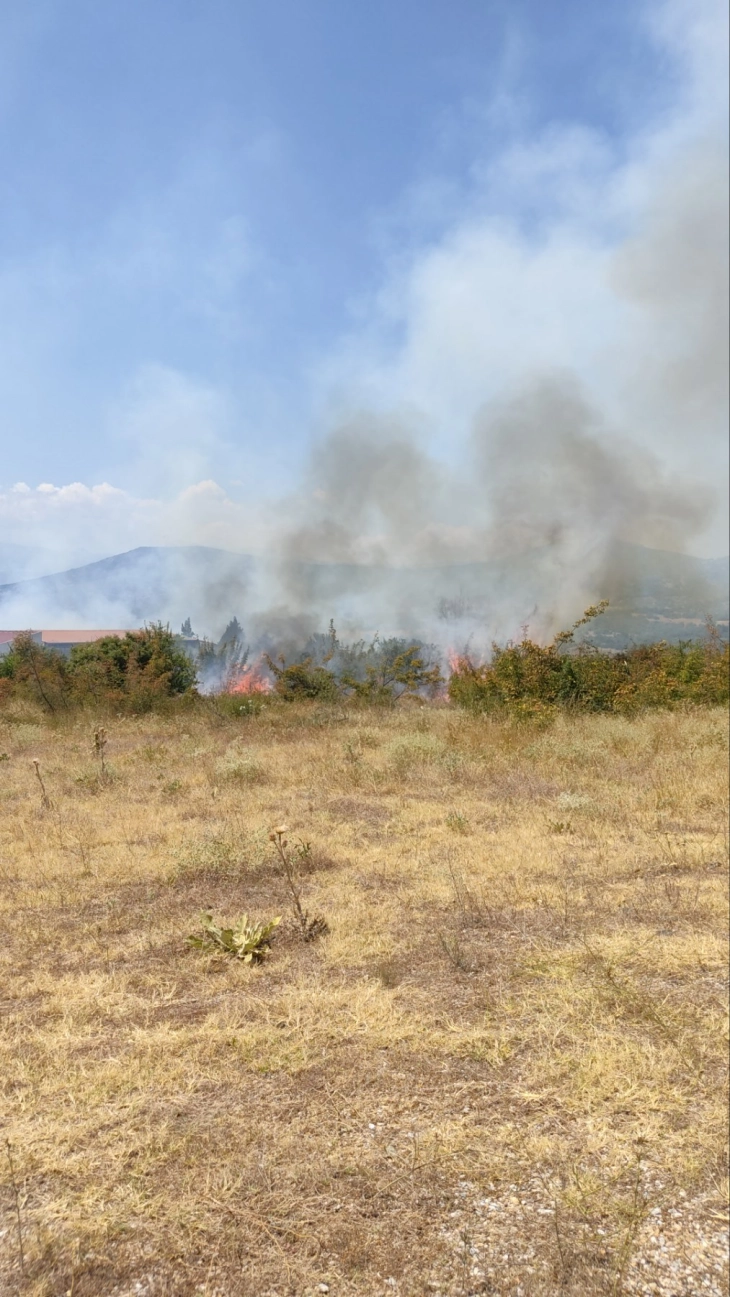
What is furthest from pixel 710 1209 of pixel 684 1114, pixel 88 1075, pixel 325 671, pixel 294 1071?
pixel 325 671

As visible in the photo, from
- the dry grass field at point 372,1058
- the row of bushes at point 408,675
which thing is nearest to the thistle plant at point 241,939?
the dry grass field at point 372,1058

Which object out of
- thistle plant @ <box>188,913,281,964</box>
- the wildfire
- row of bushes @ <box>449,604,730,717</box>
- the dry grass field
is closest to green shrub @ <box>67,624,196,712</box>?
the wildfire

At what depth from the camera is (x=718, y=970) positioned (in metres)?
3.65

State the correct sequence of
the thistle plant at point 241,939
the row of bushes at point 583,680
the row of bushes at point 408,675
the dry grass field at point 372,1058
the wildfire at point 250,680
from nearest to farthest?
the dry grass field at point 372,1058
the thistle plant at point 241,939
the row of bushes at point 583,680
the row of bushes at point 408,675
the wildfire at point 250,680

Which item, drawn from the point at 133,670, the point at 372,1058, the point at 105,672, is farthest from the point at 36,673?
the point at 372,1058

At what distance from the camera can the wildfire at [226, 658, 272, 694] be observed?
53.6 ft

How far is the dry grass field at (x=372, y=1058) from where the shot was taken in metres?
1.94

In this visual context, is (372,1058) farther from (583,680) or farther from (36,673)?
(36,673)

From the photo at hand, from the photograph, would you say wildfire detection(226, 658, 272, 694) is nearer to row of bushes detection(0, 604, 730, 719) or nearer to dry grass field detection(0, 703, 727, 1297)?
Result: row of bushes detection(0, 604, 730, 719)

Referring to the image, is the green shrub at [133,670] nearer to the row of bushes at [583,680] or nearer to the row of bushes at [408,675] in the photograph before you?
the row of bushes at [408,675]

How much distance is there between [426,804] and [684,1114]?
4.69m

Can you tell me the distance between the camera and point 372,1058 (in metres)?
2.88

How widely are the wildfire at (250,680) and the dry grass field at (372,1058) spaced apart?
9.70m

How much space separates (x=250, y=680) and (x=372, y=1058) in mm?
16711
